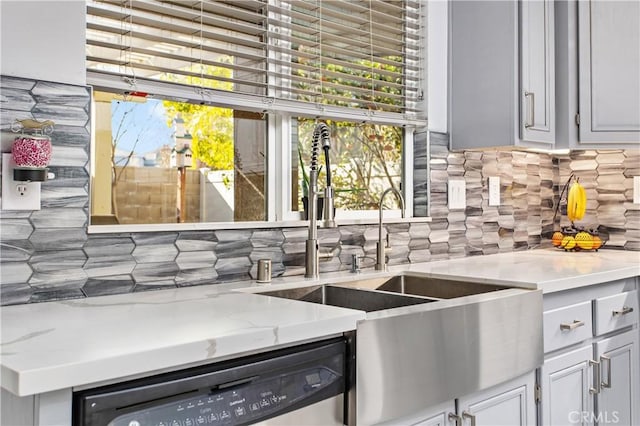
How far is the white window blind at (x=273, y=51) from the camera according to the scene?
1.81 meters

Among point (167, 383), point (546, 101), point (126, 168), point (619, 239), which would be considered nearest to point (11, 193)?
point (126, 168)

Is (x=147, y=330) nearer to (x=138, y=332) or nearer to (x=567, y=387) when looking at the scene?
(x=138, y=332)

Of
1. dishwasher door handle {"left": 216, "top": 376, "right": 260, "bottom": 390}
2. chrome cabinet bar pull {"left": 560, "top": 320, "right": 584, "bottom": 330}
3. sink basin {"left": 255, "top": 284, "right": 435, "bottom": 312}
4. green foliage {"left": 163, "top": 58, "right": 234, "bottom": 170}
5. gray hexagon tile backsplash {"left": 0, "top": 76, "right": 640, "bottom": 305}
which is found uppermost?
green foliage {"left": 163, "top": 58, "right": 234, "bottom": 170}

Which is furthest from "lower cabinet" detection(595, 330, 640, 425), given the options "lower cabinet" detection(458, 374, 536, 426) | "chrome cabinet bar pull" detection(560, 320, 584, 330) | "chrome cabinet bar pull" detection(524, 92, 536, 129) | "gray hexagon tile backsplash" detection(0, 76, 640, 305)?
"chrome cabinet bar pull" detection(524, 92, 536, 129)

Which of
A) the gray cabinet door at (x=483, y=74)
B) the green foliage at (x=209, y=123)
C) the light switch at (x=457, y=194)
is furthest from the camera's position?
the light switch at (x=457, y=194)

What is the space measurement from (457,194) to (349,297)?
1.06 m

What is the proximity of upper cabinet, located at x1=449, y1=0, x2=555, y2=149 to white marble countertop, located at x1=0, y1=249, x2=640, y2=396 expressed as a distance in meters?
0.93

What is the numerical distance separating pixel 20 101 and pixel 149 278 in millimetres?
598

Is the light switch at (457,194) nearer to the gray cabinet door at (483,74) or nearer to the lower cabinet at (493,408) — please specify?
the gray cabinet door at (483,74)

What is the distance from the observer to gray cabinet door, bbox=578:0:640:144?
113 inches

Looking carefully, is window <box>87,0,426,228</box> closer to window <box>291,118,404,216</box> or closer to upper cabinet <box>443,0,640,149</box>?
window <box>291,118,404,216</box>

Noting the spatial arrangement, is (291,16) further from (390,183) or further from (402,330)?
(402,330)
